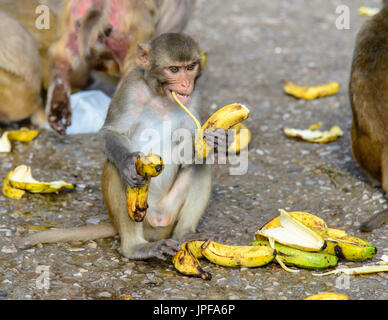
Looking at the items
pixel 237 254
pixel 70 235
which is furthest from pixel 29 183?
pixel 237 254

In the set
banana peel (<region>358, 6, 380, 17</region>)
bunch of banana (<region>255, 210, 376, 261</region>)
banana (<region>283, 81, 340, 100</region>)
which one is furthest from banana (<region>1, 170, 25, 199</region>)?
banana peel (<region>358, 6, 380, 17</region>)

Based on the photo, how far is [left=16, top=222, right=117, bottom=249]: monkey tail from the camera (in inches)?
126

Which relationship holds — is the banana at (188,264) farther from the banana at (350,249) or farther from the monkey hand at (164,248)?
the banana at (350,249)

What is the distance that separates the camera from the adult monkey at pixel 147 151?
3098 millimetres

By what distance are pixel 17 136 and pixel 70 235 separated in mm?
1592

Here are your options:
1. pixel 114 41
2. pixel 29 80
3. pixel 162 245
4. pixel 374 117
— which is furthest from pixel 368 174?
pixel 29 80

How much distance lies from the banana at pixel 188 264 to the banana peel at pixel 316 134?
1930 millimetres

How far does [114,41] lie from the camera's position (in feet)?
14.9

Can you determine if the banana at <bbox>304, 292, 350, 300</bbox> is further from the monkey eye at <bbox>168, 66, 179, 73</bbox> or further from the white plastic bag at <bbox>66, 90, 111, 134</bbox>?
the white plastic bag at <bbox>66, 90, 111, 134</bbox>

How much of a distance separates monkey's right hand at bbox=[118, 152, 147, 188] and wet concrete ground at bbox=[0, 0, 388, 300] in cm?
41

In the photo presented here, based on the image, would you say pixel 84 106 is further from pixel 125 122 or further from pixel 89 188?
pixel 125 122

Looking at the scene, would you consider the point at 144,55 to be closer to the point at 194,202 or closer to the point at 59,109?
the point at 194,202

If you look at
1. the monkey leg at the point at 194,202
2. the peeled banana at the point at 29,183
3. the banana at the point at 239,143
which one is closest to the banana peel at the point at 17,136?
the peeled banana at the point at 29,183

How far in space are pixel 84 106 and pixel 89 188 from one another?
3.32 feet
